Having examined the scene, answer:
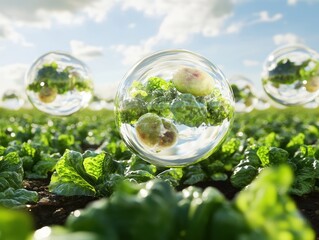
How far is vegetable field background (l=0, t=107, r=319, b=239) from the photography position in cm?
179

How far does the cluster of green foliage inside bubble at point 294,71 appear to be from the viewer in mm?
8680

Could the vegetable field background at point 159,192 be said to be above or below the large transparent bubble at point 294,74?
below

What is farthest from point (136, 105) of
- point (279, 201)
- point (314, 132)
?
point (314, 132)

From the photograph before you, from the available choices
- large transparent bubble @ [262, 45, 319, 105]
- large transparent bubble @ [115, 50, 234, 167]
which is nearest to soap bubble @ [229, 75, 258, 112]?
large transparent bubble @ [262, 45, 319, 105]

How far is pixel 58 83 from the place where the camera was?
9203 millimetres

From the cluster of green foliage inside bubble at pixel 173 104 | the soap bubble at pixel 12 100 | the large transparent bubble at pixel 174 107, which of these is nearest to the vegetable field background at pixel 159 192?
the large transparent bubble at pixel 174 107

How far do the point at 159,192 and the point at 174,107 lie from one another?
7.12 feet

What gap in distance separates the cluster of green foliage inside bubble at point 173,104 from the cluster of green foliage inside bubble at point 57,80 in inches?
195

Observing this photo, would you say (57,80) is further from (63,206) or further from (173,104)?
(173,104)

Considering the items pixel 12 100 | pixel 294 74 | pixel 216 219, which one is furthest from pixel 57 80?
pixel 12 100

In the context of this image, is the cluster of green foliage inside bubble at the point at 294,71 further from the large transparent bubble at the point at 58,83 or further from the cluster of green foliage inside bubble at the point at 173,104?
the cluster of green foliage inside bubble at the point at 173,104

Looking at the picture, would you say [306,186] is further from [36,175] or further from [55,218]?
[36,175]

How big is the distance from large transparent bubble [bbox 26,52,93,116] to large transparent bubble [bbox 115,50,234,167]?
462 centimetres

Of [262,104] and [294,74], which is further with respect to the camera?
[262,104]
